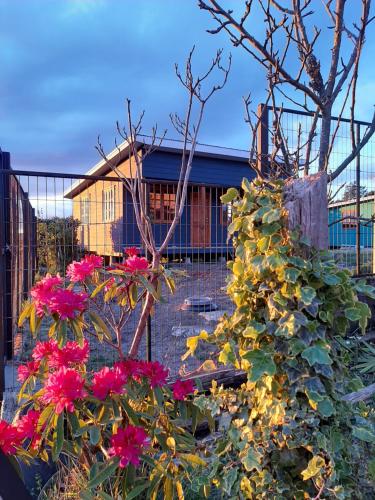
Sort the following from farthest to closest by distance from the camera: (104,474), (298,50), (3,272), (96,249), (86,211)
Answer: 1. (86,211)
2. (96,249)
3. (3,272)
4. (298,50)
5. (104,474)

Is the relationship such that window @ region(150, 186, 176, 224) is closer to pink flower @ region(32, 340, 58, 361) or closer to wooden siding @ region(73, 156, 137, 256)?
wooden siding @ region(73, 156, 137, 256)

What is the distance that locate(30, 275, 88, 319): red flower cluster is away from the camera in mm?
1538

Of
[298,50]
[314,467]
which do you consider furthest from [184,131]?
[314,467]

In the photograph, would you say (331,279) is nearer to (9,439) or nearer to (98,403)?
(98,403)

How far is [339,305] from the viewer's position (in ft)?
5.41

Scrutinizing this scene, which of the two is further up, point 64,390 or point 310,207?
point 310,207

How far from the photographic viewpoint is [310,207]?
5.53 ft

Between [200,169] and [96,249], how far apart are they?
32.4ft

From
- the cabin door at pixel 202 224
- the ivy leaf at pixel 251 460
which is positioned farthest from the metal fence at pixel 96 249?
the ivy leaf at pixel 251 460

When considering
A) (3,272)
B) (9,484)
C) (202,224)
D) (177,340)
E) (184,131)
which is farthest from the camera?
(177,340)

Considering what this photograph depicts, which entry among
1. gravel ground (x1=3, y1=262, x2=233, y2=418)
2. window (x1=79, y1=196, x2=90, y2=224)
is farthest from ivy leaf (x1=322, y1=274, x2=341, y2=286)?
window (x1=79, y1=196, x2=90, y2=224)

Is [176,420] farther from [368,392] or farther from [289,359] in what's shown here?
[368,392]

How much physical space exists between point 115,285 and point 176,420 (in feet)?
2.40

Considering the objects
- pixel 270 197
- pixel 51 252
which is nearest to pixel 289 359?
pixel 270 197
